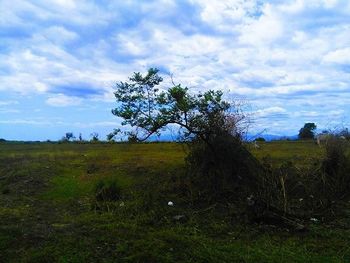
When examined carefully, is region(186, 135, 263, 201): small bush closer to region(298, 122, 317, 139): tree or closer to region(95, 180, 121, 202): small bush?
region(95, 180, 121, 202): small bush

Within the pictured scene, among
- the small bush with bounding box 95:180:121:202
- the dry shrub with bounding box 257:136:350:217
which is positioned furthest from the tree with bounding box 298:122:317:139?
the small bush with bounding box 95:180:121:202

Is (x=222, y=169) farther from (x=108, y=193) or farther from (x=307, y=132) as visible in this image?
(x=307, y=132)

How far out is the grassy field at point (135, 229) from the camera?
6.71 metres

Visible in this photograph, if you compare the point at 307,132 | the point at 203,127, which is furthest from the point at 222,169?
the point at 307,132

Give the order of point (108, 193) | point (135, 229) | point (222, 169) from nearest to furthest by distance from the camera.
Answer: point (135, 229), point (108, 193), point (222, 169)

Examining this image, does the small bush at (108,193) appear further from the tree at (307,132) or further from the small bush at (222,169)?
the tree at (307,132)

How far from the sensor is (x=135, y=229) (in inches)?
311

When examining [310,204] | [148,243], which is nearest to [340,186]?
[310,204]

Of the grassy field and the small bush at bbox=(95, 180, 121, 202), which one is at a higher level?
the small bush at bbox=(95, 180, 121, 202)

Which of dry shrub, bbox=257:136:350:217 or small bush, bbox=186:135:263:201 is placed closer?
dry shrub, bbox=257:136:350:217

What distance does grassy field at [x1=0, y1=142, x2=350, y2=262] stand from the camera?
6.71 meters

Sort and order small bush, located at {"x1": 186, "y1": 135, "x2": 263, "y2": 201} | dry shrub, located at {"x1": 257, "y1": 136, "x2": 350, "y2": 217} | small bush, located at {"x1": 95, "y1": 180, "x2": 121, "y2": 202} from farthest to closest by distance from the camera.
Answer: small bush, located at {"x1": 186, "y1": 135, "x2": 263, "y2": 201} < small bush, located at {"x1": 95, "y1": 180, "x2": 121, "y2": 202} < dry shrub, located at {"x1": 257, "y1": 136, "x2": 350, "y2": 217}

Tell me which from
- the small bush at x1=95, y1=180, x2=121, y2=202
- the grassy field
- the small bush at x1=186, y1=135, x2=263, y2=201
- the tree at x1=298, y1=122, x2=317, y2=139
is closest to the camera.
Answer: the grassy field

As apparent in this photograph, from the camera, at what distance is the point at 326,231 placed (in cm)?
804
